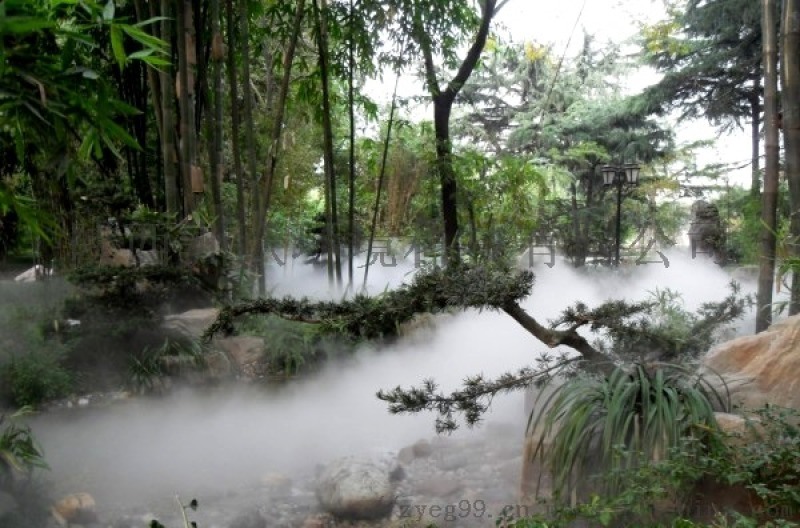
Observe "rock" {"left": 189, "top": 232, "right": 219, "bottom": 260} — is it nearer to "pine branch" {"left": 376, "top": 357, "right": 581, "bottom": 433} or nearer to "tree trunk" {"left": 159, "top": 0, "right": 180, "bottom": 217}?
"tree trunk" {"left": 159, "top": 0, "right": 180, "bottom": 217}

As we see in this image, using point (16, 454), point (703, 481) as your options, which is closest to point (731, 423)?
point (703, 481)

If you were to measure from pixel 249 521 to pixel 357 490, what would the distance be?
364mm

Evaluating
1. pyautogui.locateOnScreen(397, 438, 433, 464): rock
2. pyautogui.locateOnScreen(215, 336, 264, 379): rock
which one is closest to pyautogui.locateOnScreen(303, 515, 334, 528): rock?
pyautogui.locateOnScreen(397, 438, 433, 464): rock

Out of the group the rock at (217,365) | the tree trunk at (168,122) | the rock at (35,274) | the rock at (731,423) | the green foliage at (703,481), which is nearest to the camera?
the green foliage at (703,481)

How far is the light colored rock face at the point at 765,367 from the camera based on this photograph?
1.98m

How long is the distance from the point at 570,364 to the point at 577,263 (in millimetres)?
5046


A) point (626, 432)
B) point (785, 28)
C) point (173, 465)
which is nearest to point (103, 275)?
point (173, 465)

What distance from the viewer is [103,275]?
3.71m

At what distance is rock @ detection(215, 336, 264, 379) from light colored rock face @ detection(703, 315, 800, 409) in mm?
2205

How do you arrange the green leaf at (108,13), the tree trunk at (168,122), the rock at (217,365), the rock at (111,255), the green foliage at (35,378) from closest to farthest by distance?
the green leaf at (108,13) < the green foliage at (35,378) < the tree trunk at (168,122) < the rock at (217,365) < the rock at (111,255)

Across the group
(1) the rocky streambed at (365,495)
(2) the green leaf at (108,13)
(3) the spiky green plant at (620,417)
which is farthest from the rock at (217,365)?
(2) the green leaf at (108,13)

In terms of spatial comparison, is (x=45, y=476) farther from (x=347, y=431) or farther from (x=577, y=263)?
Answer: (x=577, y=263)

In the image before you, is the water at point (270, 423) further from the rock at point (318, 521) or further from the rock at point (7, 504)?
the rock at point (318, 521)

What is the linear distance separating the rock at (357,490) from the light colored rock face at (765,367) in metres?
1.11
